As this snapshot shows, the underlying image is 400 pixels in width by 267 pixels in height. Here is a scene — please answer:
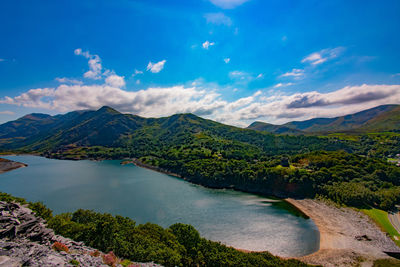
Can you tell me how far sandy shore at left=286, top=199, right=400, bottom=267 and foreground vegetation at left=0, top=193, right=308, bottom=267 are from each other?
41.8 ft

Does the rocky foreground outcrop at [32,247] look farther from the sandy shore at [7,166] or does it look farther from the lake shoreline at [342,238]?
the sandy shore at [7,166]

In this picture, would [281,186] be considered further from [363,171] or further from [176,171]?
[176,171]

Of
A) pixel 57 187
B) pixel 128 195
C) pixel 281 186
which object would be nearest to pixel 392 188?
pixel 281 186

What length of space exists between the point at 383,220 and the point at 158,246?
63.4m

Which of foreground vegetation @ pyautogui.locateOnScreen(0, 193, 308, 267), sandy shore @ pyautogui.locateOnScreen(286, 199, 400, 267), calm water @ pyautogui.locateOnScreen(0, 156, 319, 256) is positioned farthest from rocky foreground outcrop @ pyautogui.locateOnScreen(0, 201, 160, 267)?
sandy shore @ pyautogui.locateOnScreen(286, 199, 400, 267)

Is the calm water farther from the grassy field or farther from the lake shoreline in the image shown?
the grassy field

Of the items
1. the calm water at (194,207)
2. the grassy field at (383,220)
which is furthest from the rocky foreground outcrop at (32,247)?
the grassy field at (383,220)

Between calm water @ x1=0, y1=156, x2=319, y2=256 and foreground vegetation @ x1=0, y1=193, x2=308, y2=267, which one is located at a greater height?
foreground vegetation @ x1=0, y1=193, x2=308, y2=267

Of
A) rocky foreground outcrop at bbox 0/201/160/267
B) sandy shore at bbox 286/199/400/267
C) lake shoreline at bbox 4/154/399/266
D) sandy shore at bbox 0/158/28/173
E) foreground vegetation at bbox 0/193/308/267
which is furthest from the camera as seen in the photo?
sandy shore at bbox 0/158/28/173

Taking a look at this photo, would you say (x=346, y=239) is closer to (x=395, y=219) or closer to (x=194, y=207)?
(x=395, y=219)

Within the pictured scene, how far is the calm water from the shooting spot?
49.7 meters

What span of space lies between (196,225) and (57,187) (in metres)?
79.9

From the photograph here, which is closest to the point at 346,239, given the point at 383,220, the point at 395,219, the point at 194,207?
the point at 383,220

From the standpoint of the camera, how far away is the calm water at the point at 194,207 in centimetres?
4966
